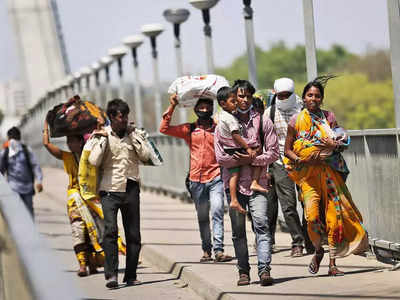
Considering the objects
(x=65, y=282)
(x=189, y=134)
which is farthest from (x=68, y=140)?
(x=65, y=282)

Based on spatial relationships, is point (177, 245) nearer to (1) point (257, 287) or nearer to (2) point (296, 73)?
(1) point (257, 287)

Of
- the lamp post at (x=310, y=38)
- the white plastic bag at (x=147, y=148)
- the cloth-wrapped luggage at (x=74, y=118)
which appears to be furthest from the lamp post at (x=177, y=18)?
the white plastic bag at (x=147, y=148)

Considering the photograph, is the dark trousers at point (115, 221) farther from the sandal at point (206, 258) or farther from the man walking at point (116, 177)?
the sandal at point (206, 258)

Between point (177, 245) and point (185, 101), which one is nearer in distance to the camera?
point (185, 101)

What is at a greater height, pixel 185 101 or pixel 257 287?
pixel 185 101

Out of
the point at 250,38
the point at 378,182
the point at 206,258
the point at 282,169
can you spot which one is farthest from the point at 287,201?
the point at 250,38

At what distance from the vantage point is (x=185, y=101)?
36.9 ft

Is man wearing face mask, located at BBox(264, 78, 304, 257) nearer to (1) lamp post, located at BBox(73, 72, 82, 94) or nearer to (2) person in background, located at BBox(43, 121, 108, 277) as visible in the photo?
(2) person in background, located at BBox(43, 121, 108, 277)

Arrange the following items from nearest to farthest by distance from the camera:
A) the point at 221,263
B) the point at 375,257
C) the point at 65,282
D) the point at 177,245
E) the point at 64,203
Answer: the point at 65,282 → the point at 375,257 → the point at 221,263 → the point at 177,245 → the point at 64,203

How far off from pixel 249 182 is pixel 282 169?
2.34 m

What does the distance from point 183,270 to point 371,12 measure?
134 metres

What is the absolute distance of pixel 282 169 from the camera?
11.3m

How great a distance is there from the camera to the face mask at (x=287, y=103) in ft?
35.8

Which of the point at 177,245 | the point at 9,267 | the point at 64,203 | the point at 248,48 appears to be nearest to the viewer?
the point at 9,267
